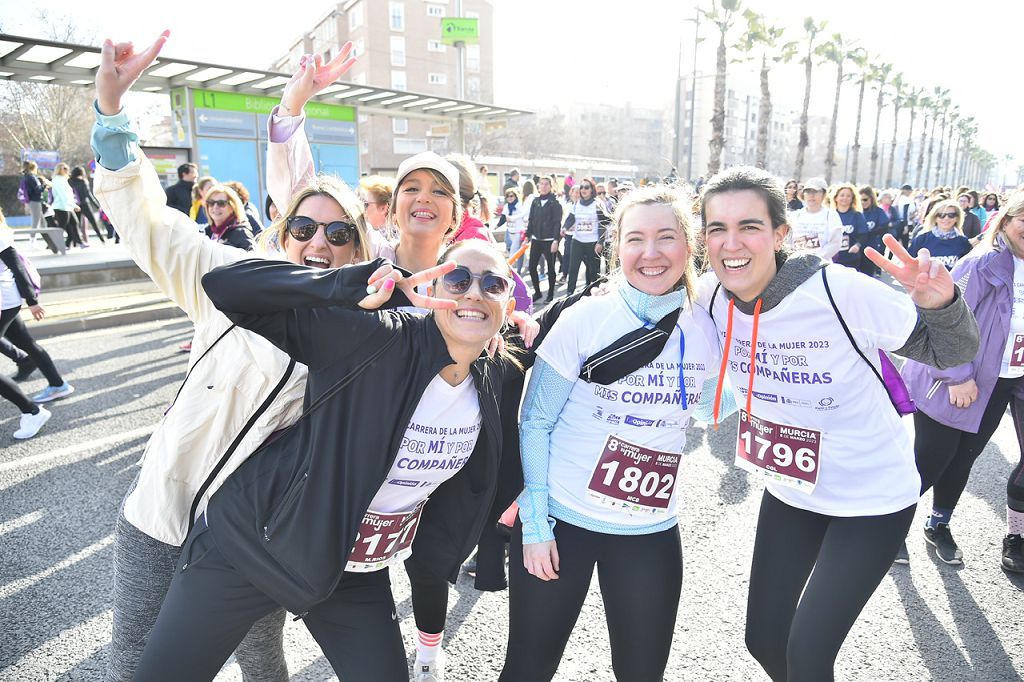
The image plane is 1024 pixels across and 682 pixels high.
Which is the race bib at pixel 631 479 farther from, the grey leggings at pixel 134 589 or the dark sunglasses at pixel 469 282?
the grey leggings at pixel 134 589

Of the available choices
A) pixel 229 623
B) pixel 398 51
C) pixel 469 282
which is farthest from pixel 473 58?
pixel 229 623

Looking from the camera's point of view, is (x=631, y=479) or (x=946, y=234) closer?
(x=631, y=479)

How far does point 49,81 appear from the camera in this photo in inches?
452

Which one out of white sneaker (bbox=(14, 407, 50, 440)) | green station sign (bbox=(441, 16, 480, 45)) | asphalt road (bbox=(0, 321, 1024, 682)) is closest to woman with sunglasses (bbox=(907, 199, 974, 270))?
asphalt road (bbox=(0, 321, 1024, 682))

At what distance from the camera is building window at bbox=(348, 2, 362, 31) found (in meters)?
60.4

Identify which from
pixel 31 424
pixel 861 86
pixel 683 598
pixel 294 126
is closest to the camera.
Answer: pixel 294 126

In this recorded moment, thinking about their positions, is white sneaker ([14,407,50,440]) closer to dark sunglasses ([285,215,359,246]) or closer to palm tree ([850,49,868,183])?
dark sunglasses ([285,215,359,246])

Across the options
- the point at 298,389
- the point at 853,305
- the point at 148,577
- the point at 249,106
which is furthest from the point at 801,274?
the point at 249,106

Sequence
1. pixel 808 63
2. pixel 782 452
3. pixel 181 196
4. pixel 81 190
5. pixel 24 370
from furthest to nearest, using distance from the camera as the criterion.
Answer: pixel 808 63, pixel 81 190, pixel 181 196, pixel 24 370, pixel 782 452

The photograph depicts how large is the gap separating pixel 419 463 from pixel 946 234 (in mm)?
9011

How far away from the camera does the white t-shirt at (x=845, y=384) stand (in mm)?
2107

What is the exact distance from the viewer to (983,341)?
136 inches

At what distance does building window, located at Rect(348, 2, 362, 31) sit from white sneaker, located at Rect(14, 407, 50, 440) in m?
64.4

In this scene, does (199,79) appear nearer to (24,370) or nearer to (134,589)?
(24,370)
